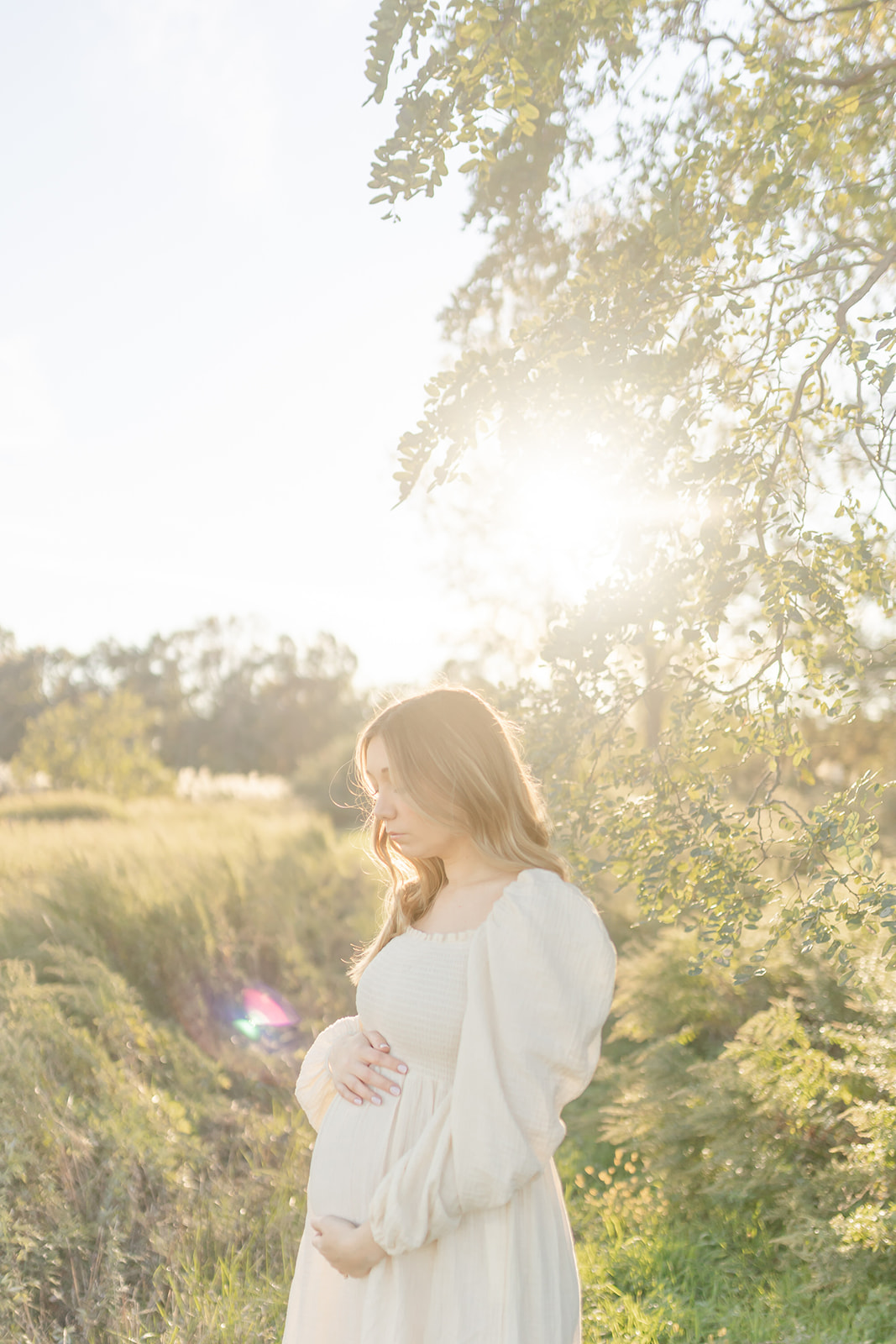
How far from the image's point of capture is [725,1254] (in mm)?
3838

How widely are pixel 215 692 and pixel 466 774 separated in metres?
45.3

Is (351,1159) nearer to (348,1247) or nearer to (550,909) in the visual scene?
(348,1247)

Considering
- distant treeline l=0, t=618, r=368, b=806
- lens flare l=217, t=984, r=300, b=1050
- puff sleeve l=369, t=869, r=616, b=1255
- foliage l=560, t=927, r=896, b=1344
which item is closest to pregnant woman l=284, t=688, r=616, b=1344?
puff sleeve l=369, t=869, r=616, b=1255

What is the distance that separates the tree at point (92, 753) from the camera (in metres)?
19.8

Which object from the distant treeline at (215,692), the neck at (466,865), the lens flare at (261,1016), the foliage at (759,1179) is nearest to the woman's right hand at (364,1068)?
the neck at (466,865)

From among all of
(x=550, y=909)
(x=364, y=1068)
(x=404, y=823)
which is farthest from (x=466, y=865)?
(x=364, y=1068)

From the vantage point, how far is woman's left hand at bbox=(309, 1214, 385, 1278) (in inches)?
71.9

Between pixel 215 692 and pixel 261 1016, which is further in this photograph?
pixel 215 692

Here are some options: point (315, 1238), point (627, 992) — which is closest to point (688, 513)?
point (315, 1238)

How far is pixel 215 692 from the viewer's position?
46000 millimetres

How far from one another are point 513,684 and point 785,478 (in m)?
1.13

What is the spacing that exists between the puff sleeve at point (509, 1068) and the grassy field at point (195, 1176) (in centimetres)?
173

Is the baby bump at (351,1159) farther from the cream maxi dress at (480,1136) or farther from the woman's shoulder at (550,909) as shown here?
the woman's shoulder at (550,909)

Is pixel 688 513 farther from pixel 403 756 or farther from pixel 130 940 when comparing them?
pixel 130 940
